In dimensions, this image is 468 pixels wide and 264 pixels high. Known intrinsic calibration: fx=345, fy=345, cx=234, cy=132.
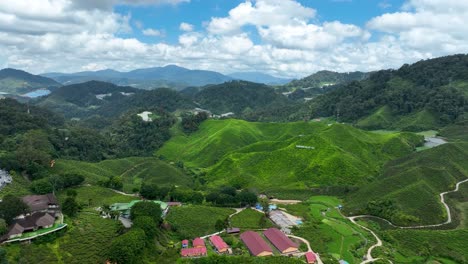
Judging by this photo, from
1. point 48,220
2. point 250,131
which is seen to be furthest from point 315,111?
point 48,220

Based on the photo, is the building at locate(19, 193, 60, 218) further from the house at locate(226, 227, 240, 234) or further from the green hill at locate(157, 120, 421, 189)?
the green hill at locate(157, 120, 421, 189)

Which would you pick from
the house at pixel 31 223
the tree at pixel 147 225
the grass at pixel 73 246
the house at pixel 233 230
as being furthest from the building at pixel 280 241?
the house at pixel 31 223

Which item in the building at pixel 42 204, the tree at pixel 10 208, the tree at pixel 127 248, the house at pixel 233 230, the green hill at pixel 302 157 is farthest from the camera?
the green hill at pixel 302 157

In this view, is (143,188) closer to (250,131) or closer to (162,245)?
(162,245)

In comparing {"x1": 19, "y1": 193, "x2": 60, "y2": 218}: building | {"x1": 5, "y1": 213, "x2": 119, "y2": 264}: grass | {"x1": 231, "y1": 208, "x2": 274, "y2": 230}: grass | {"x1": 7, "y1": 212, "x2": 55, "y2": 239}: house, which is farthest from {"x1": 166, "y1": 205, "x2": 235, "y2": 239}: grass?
{"x1": 7, "y1": 212, "x2": 55, "y2": 239}: house

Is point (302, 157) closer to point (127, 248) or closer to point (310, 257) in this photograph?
point (310, 257)

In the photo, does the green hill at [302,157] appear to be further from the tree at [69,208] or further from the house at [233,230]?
the tree at [69,208]
